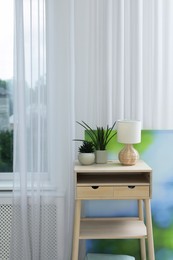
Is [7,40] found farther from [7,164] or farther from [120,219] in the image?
[120,219]

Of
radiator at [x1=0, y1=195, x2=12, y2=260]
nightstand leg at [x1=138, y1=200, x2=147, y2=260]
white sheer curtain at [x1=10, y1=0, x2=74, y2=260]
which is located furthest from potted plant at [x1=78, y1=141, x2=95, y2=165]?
radiator at [x1=0, y1=195, x2=12, y2=260]

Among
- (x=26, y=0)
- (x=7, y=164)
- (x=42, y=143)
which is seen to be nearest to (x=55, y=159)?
(x=42, y=143)

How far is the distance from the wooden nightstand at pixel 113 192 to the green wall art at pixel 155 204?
14cm

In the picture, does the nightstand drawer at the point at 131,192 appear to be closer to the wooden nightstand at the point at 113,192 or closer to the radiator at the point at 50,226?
the wooden nightstand at the point at 113,192

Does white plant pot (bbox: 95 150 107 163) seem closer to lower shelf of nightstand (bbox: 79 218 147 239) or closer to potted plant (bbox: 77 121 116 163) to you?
potted plant (bbox: 77 121 116 163)

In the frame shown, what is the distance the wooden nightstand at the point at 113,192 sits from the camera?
2.09m

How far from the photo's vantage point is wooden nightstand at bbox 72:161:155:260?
6.87 ft

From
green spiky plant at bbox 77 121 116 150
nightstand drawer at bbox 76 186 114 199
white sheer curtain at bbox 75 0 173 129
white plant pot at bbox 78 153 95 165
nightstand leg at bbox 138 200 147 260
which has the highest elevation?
white sheer curtain at bbox 75 0 173 129

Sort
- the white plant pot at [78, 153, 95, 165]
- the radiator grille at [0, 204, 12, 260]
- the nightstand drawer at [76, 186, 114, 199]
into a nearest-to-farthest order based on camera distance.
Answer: the nightstand drawer at [76, 186, 114, 199] → the white plant pot at [78, 153, 95, 165] → the radiator grille at [0, 204, 12, 260]

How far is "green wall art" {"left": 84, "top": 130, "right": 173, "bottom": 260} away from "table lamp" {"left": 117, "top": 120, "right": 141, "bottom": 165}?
21 cm

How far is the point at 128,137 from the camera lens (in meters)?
2.17

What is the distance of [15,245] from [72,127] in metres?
0.83

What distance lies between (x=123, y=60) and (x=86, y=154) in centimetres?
65

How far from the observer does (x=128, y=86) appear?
2391 mm
